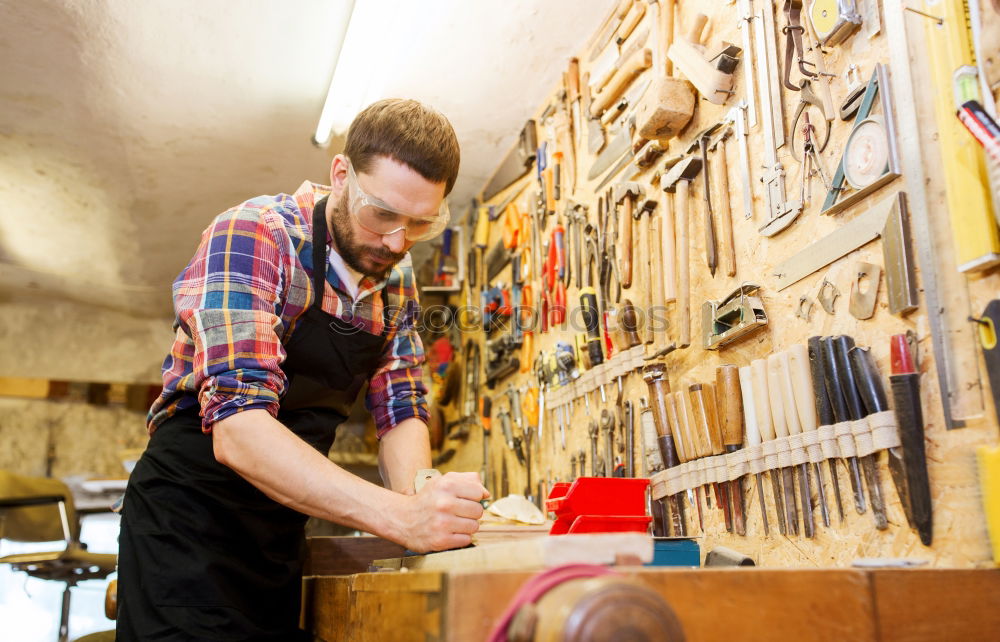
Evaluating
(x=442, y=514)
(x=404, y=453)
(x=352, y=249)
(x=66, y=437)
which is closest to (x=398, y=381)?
(x=404, y=453)

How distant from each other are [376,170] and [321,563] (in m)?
1.35

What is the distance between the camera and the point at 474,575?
945 millimetres

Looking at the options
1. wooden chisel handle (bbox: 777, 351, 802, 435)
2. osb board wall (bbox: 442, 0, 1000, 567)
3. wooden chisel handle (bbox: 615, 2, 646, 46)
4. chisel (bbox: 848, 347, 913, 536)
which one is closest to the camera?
osb board wall (bbox: 442, 0, 1000, 567)

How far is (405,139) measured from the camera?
2086mm

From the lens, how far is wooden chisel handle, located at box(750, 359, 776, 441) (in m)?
1.97

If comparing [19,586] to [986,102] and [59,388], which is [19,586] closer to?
[59,388]

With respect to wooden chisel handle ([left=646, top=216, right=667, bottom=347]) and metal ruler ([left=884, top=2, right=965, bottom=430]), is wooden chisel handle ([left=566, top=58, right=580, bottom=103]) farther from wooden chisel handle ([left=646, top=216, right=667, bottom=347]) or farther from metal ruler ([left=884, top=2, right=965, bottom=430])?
metal ruler ([left=884, top=2, right=965, bottom=430])

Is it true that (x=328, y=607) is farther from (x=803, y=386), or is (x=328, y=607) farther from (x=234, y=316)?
(x=803, y=386)

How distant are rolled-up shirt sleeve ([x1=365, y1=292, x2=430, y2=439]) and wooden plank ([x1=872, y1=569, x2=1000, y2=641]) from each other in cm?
162

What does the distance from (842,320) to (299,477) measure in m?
1.26

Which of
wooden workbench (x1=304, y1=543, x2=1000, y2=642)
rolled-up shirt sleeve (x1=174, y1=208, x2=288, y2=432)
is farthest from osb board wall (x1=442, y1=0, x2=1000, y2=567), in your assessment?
rolled-up shirt sleeve (x1=174, y1=208, x2=288, y2=432)

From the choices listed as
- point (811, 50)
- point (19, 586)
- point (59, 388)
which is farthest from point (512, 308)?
point (19, 586)

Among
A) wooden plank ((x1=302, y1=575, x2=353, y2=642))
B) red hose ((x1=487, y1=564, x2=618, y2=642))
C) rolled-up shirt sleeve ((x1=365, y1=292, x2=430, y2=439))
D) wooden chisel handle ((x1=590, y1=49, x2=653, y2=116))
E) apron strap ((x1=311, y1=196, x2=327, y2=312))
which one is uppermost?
wooden chisel handle ((x1=590, y1=49, x2=653, y2=116))

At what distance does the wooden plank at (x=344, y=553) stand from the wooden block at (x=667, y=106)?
1.63 meters
